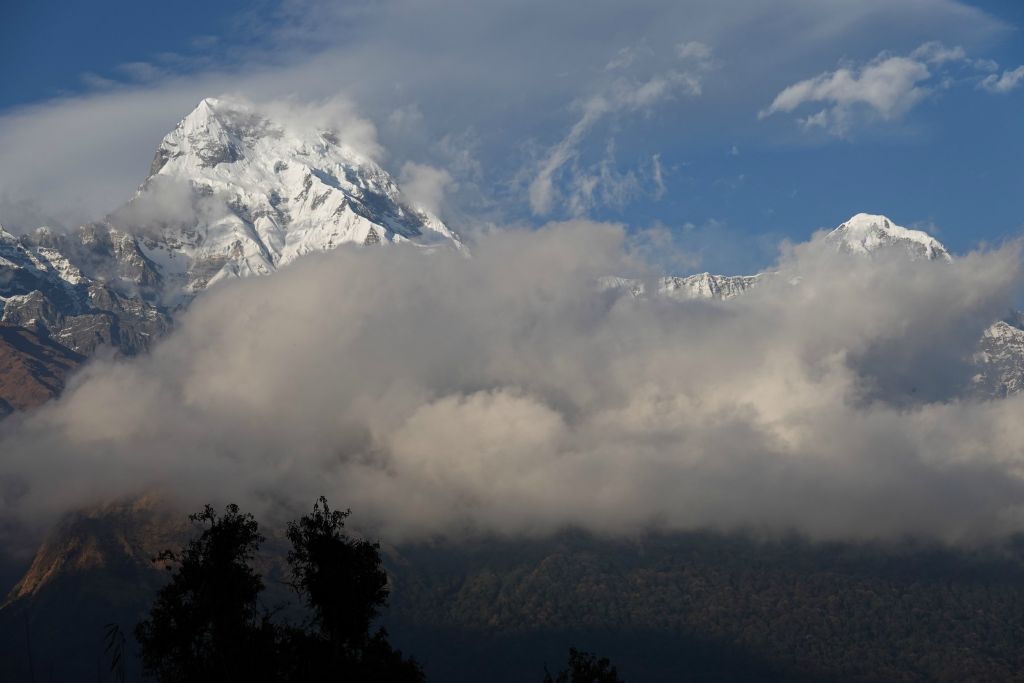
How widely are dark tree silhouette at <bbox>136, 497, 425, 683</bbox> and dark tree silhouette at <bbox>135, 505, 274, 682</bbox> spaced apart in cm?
8

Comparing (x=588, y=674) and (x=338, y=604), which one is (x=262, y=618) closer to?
(x=338, y=604)

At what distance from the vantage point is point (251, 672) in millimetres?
107250

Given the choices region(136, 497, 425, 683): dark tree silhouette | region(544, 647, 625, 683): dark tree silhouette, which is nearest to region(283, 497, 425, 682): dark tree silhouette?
region(136, 497, 425, 683): dark tree silhouette

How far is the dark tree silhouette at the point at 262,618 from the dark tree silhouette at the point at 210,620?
0.08 meters

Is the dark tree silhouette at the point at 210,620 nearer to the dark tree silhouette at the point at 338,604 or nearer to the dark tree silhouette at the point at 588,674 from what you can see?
the dark tree silhouette at the point at 338,604

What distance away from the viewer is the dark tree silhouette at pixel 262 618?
359 feet

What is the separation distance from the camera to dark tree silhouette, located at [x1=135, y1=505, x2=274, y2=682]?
108 metres

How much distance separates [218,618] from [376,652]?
1353 centimetres

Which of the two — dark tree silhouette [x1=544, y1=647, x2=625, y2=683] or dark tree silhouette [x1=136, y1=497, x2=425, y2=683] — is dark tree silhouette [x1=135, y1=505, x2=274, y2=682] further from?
dark tree silhouette [x1=544, y1=647, x2=625, y2=683]

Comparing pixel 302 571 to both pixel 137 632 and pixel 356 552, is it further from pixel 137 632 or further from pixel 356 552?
pixel 137 632

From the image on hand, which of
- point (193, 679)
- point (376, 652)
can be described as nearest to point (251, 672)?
point (193, 679)

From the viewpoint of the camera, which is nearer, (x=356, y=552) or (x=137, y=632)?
(x=137, y=632)

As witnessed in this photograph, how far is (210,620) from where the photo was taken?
369 ft

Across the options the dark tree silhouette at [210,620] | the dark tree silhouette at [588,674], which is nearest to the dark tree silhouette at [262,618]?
the dark tree silhouette at [210,620]
